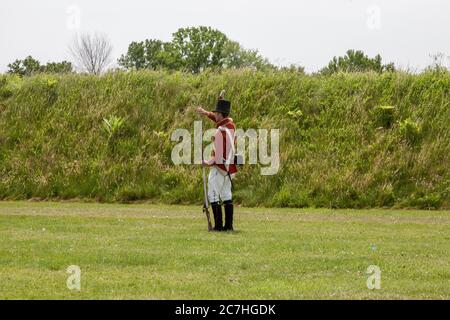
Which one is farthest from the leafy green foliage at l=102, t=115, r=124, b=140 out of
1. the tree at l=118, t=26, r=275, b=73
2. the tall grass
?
the tree at l=118, t=26, r=275, b=73

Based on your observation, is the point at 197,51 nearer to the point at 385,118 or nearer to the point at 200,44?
the point at 200,44

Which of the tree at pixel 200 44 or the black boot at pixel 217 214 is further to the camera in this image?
the tree at pixel 200 44

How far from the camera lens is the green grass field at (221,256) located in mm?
11000

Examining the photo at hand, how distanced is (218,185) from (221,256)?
170 inches

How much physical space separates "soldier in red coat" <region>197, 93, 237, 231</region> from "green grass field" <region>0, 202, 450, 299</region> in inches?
22.9

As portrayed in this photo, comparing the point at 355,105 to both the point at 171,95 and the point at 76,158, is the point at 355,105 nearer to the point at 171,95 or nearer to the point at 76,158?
the point at 171,95

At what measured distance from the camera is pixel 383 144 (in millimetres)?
28078

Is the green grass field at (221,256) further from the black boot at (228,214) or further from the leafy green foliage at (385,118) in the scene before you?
the leafy green foliage at (385,118)

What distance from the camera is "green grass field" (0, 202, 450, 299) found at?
36.1 feet

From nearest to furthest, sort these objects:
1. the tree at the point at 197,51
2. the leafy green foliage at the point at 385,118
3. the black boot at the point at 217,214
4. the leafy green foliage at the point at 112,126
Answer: the black boot at the point at 217,214, the leafy green foliage at the point at 385,118, the leafy green foliage at the point at 112,126, the tree at the point at 197,51

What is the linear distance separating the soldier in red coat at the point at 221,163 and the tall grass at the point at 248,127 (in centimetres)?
842

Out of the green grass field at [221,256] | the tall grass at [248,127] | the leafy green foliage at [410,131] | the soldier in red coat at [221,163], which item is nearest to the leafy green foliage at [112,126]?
the tall grass at [248,127]

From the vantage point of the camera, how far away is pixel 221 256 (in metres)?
13.8
